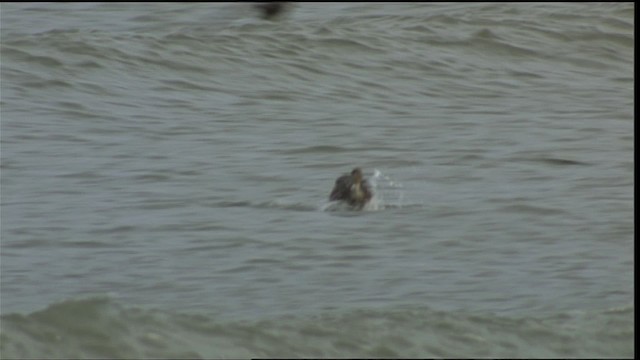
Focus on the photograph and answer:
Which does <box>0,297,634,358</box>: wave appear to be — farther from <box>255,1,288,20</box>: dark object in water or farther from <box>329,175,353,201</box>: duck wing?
<box>329,175,353,201</box>: duck wing

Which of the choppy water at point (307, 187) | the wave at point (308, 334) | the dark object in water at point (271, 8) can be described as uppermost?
the dark object in water at point (271, 8)

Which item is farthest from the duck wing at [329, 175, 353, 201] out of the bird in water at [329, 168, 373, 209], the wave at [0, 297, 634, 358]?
the wave at [0, 297, 634, 358]

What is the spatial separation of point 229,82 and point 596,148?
10.5 ft

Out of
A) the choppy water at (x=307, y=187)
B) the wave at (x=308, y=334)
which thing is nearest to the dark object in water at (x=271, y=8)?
the choppy water at (x=307, y=187)

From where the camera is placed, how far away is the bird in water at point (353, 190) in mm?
7973

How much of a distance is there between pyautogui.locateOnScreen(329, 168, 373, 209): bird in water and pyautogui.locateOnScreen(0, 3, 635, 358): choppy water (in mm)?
84

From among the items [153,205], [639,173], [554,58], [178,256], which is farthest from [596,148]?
[554,58]

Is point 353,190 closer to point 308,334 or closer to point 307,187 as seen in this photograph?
point 307,187

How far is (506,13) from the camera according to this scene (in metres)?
16.2

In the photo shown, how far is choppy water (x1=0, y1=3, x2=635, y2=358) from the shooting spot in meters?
5.84

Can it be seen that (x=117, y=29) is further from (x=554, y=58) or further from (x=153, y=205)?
(x=153, y=205)

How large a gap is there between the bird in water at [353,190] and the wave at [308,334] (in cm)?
192

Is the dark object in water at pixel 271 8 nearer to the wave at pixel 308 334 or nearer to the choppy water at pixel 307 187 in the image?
the choppy water at pixel 307 187

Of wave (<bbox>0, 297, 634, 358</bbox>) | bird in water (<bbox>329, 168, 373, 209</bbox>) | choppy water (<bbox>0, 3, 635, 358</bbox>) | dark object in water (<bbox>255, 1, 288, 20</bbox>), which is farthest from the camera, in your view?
bird in water (<bbox>329, 168, 373, 209</bbox>)
